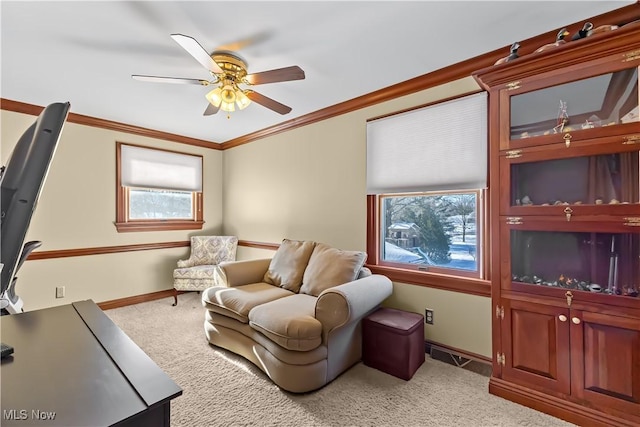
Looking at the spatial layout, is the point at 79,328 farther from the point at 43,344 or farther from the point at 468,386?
the point at 468,386

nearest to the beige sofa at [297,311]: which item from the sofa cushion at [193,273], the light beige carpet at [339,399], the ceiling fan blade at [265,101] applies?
the light beige carpet at [339,399]

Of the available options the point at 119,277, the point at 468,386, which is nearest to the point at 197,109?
the point at 119,277

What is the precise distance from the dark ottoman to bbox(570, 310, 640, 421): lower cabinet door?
0.93 metres

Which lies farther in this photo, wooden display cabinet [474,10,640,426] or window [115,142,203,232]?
window [115,142,203,232]

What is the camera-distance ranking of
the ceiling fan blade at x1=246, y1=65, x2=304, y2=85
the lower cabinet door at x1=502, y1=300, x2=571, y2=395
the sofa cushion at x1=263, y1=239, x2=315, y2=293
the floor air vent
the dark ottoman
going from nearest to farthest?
the lower cabinet door at x1=502, y1=300, x2=571, y2=395, the ceiling fan blade at x1=246, y1=65, x2=304, y2=85, the dark ottoman, the floor air vent, the sofa cushion at x1=263, y1=239, x2=315, y2=293

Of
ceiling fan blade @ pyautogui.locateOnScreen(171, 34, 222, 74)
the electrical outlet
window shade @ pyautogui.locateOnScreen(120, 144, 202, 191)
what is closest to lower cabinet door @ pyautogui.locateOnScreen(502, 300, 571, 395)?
the electrical outlet

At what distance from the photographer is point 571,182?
70.8 inches

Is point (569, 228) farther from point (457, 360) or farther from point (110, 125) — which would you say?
point (110, 125)

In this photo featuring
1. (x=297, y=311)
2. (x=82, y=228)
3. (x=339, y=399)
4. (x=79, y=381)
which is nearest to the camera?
(x=79, y=381)

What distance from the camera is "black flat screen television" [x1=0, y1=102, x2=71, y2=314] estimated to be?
0.70 m

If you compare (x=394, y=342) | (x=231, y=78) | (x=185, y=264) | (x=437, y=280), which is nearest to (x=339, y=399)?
(x=394, y=342)

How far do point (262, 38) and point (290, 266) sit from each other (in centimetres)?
202

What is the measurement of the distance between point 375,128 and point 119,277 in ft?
12.4

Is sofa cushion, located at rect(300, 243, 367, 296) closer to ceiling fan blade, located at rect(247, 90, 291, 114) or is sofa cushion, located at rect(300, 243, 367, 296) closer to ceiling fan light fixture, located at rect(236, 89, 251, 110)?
ceiling fan blade, located at rect(247, 90, 291, 114)
